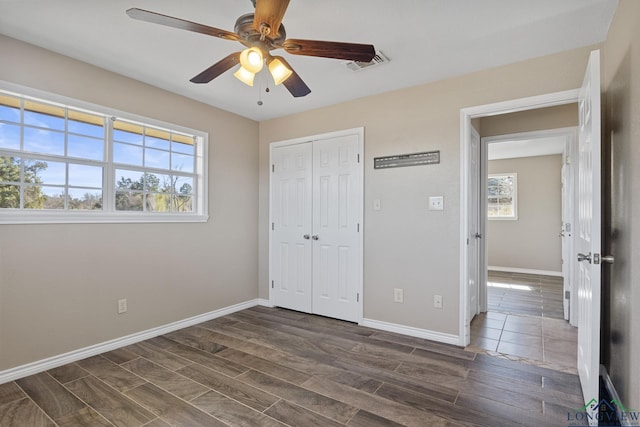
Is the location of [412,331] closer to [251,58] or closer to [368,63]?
[368,63]

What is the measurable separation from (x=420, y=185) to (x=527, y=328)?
192cm

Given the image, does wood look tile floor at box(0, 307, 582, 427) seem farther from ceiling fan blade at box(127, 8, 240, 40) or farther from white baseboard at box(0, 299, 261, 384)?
ceiling fan blade at box(127, 8, 240, 40)

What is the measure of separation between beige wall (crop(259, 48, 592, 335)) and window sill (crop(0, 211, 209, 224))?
2045mm

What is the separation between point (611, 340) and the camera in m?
2.16

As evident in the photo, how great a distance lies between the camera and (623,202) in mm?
1879

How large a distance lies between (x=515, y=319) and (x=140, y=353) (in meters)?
3.89

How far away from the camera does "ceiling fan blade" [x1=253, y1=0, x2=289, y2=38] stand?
149 cm

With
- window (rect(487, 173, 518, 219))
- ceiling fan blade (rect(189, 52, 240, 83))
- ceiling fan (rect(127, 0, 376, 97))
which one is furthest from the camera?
window (rect(487, 173, 518, 219))

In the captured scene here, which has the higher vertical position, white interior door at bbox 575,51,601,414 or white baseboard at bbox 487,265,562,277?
white interior door at bbox 575,51,601,414

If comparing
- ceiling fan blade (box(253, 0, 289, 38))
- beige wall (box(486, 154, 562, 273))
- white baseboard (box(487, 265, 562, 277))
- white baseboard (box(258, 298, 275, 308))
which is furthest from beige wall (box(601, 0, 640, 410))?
beige wall (box(486, 154, 562, 273))

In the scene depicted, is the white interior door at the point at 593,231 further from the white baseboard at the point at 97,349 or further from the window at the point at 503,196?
the window at the point at 503,196

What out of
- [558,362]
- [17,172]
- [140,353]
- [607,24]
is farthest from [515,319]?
[17,172]

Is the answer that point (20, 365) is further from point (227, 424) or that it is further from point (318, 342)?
point (318, 342)

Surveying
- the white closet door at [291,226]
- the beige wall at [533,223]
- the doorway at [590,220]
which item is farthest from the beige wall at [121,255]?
the beige wall at [533,223]
